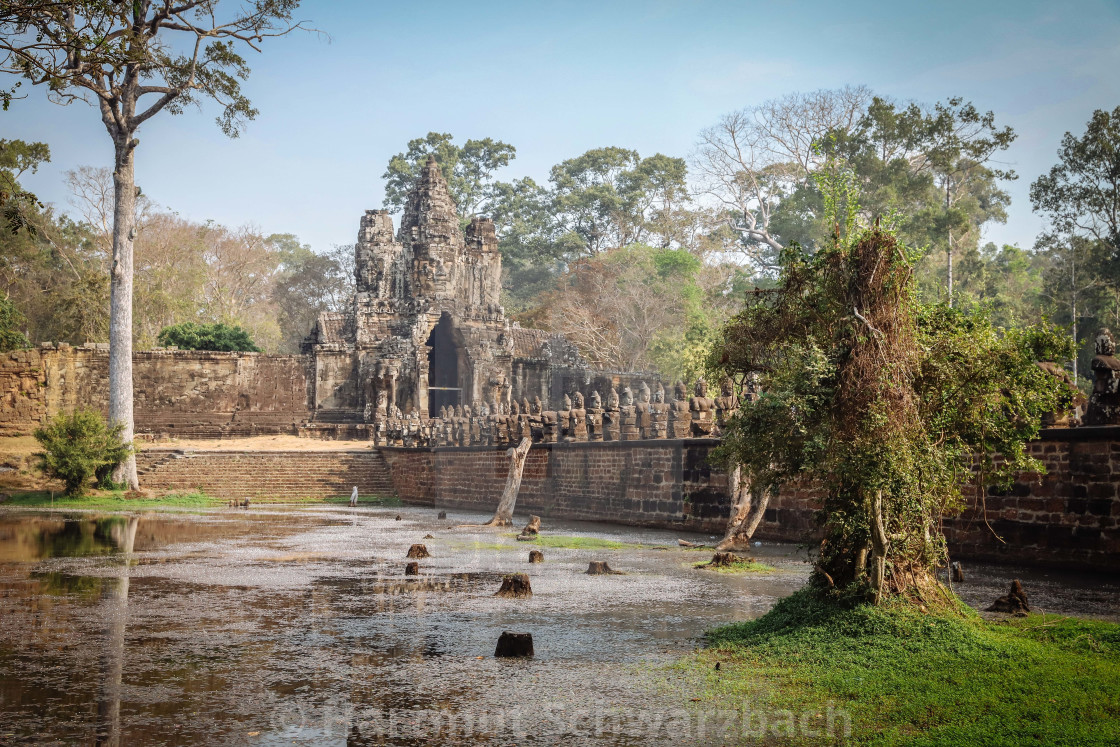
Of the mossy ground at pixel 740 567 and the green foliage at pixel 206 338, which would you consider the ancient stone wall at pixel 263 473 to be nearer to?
the green foliage at pixel 206 338

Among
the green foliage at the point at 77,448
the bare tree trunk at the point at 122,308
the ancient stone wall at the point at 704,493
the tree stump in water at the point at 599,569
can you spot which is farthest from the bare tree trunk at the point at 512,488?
the bare tree trunk at the point at 122,308

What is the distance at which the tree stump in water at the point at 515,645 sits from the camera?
20.4ft

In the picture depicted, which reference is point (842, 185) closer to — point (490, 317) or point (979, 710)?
point (979, 710)

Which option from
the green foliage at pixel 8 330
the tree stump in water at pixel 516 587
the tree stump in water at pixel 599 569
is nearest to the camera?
the tree stump in water at pixel 516 587

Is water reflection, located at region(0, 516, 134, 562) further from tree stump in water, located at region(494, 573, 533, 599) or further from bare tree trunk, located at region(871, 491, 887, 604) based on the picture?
bare tree trunk, located at region(871, 491, 887, 604)

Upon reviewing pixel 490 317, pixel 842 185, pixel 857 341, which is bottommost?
pixel 857 341

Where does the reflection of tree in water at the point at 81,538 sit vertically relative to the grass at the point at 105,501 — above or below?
above

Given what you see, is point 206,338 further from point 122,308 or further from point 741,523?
point 741,523

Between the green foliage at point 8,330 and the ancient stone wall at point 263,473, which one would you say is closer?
the ancient stone wall at point 263,473

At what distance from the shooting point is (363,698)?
528 cm

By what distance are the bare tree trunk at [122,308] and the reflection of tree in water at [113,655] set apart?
Answer: 13.7 meters

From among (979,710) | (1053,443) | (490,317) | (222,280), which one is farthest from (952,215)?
(222,280)

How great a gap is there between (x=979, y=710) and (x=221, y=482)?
26968 mm

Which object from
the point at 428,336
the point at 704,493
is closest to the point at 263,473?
the point at 428,336
